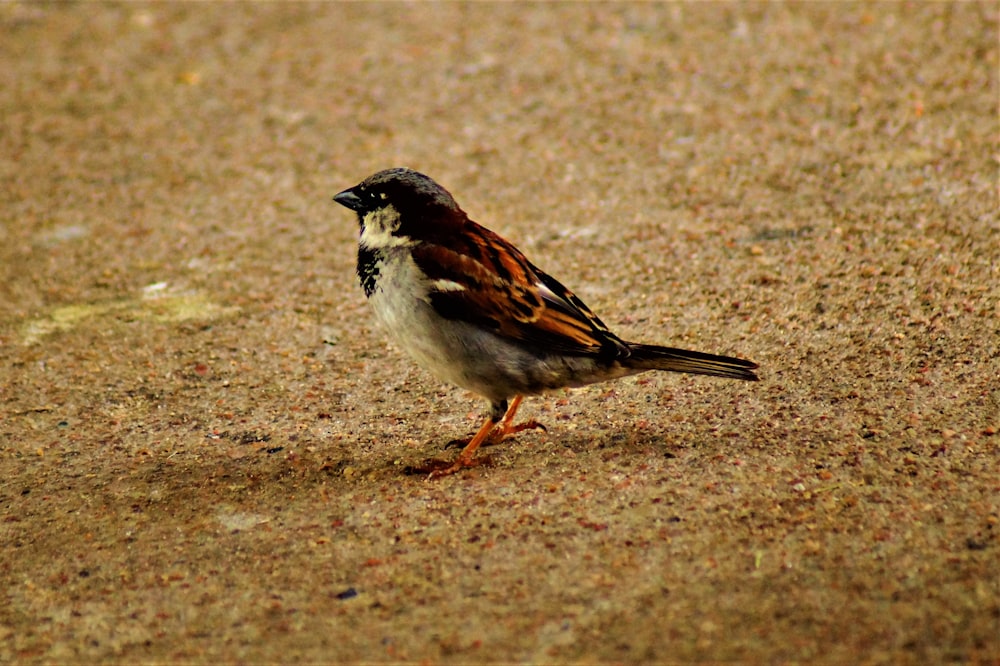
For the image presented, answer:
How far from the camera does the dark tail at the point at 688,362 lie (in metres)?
3.79

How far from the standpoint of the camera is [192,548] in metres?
3.48

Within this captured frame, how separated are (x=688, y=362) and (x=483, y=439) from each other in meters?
0.74

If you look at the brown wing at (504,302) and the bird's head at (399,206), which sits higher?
the bird's head at (399,206)

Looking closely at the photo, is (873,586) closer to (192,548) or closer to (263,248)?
(192,548)

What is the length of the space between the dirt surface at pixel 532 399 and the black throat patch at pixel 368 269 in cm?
60

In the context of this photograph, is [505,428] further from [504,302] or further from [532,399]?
[504,302]

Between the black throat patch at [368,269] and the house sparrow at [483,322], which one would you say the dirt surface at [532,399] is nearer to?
the house sparrow at [483,322]

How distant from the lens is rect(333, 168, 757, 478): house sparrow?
12.3 ft

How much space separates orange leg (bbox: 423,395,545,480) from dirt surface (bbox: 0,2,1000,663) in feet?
0.19

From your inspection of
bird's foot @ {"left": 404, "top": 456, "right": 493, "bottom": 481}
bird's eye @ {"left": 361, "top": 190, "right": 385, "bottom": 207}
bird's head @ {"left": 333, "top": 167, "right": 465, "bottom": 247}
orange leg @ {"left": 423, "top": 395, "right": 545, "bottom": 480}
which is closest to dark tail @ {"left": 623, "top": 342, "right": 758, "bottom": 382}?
orange leg @ {"left": 423, "top": 395, "right": 545, "bottom": 480}

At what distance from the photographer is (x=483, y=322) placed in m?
3.77

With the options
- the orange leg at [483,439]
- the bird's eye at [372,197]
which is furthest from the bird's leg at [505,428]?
the bird's eye at [372,197]

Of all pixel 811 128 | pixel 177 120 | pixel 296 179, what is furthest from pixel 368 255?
pixel 177 120

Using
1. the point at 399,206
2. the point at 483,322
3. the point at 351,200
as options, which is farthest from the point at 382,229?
the point at 483,322
